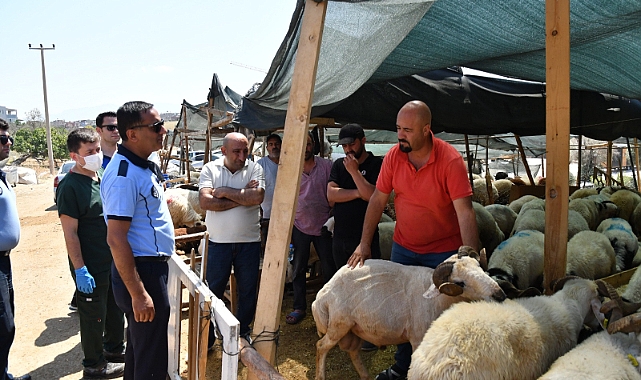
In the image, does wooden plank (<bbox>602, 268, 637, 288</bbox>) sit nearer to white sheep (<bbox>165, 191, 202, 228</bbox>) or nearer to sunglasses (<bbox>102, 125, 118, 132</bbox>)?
sunglasses (<bbox>102, 125, 118, 132</bbox>)

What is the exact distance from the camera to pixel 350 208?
13.7 ft

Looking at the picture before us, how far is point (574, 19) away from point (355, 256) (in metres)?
2.57

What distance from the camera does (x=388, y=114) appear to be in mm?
5770

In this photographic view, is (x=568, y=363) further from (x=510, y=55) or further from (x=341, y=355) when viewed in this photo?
(x=510, y=55)

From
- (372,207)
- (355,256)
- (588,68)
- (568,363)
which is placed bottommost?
(568,363)

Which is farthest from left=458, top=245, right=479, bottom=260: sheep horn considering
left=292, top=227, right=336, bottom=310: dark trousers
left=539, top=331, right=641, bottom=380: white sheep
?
left=292, top=227, right=336, bottom=310: dark trousers

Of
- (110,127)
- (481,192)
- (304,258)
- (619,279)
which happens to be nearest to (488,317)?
(619,279)

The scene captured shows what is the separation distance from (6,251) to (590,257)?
5017 millimetres

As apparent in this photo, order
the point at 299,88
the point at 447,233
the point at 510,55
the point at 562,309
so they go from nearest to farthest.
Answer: the point at 562,309, the point at 299,88, the point at 447,233, the point at 510,55

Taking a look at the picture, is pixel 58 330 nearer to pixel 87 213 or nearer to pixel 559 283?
pixel 87 213

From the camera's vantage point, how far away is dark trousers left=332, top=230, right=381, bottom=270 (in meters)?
4.18

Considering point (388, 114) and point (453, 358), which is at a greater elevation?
point (388, 114)

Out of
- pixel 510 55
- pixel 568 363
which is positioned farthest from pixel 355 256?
pixel 510 55

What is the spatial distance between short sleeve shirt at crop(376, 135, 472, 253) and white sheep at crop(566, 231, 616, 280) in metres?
1.51
